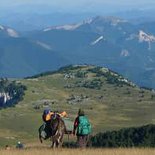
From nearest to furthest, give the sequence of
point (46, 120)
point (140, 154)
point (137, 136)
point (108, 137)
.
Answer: point (140, 154), point (46, 120), point (137, 136), point (108, 137)

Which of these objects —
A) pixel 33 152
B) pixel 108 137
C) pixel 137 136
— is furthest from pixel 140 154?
pixel 108 137

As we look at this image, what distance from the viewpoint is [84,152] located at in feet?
106

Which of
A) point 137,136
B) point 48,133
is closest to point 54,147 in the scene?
point 48,133

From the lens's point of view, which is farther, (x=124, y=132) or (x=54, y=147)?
(x=124, y=132)

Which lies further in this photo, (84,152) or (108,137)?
(108,137)

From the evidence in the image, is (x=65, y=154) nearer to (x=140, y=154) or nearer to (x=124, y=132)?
(x=140, y=154)

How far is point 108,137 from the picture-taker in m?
134

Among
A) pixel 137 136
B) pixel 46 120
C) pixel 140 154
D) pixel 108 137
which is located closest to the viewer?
pixel 140 154

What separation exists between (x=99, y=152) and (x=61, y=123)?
12.1ft

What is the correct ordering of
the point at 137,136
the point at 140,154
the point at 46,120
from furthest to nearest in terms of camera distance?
the point at 137,136, the point at 46,120, the point at 140,154

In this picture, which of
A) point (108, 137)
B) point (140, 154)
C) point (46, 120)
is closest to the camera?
point (140, 154)

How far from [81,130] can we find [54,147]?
174 centimetres

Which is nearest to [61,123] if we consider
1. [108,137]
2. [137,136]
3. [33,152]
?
[33,152]

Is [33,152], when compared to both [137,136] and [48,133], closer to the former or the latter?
[48,133]
